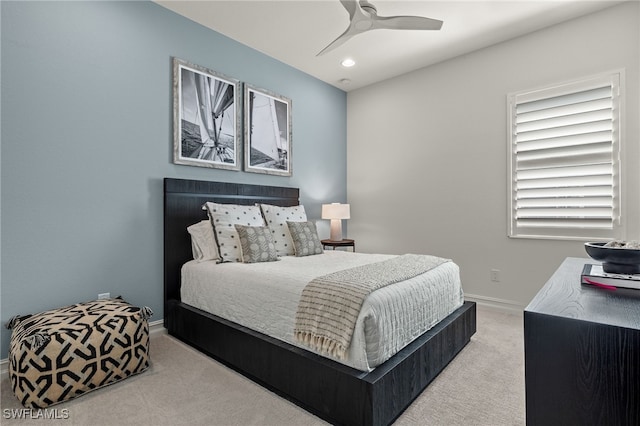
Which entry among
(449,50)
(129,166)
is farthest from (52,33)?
(449,50)

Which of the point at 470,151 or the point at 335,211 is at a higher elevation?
the point at 470,151

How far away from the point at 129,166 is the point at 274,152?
161 cm

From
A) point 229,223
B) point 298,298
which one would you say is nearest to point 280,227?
point 229,223

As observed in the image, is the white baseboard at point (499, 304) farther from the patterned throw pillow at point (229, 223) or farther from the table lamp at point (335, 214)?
the patterned throw pillow at point (229, 223)

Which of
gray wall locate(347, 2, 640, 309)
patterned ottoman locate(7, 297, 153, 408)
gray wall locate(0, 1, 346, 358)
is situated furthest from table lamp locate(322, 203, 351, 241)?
patterned ottoman locate(7, 297, 153, 408)

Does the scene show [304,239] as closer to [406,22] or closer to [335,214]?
[335,214]

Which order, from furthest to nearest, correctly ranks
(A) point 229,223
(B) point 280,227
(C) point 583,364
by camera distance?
(B) point 280,227
(A) point 229,223
(C) point 583,364

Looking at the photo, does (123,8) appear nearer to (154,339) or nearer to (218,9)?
(218,9)

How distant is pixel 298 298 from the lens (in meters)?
1.90

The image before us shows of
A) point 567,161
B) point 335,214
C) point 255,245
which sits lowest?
point 255,245

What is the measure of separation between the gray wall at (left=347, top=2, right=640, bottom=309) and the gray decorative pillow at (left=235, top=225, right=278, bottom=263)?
216 cm

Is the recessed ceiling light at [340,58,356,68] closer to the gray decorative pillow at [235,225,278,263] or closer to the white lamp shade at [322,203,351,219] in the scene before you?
the white lamp shade at [322,203,351,219]

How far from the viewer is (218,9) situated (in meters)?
2.93

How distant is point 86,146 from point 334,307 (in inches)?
87.8
